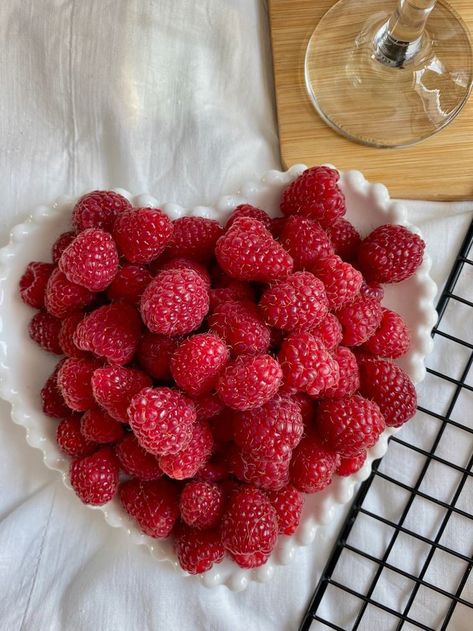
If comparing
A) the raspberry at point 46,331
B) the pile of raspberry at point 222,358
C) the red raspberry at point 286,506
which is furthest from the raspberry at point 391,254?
the raspberry at point 46,331

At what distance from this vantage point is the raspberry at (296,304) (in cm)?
65

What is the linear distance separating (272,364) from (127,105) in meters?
0.46

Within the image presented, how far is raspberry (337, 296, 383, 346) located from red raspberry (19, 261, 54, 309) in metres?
0.34

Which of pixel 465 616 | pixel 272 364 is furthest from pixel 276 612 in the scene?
pixel 272 364

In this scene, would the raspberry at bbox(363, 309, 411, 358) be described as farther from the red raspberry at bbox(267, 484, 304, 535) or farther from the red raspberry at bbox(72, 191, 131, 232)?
the red raspberry at bbox(72, 191, 131, 232)

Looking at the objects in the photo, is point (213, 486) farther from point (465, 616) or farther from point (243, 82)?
point (243, 82)

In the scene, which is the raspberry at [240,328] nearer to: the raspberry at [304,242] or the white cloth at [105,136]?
the raspberry at [304,242]

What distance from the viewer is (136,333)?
27.6 inches

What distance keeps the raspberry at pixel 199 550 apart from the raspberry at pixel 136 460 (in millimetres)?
78

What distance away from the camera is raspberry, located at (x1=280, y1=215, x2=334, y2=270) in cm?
70

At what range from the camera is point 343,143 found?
0.87 meters

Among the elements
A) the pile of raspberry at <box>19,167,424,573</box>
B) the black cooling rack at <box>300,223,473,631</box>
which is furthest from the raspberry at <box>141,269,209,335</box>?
the black cooling rack at <box>300,223,473,631</box>

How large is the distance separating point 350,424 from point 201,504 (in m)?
0.17

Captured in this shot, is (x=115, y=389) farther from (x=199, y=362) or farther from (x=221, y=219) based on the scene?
(x=221, y=219)
